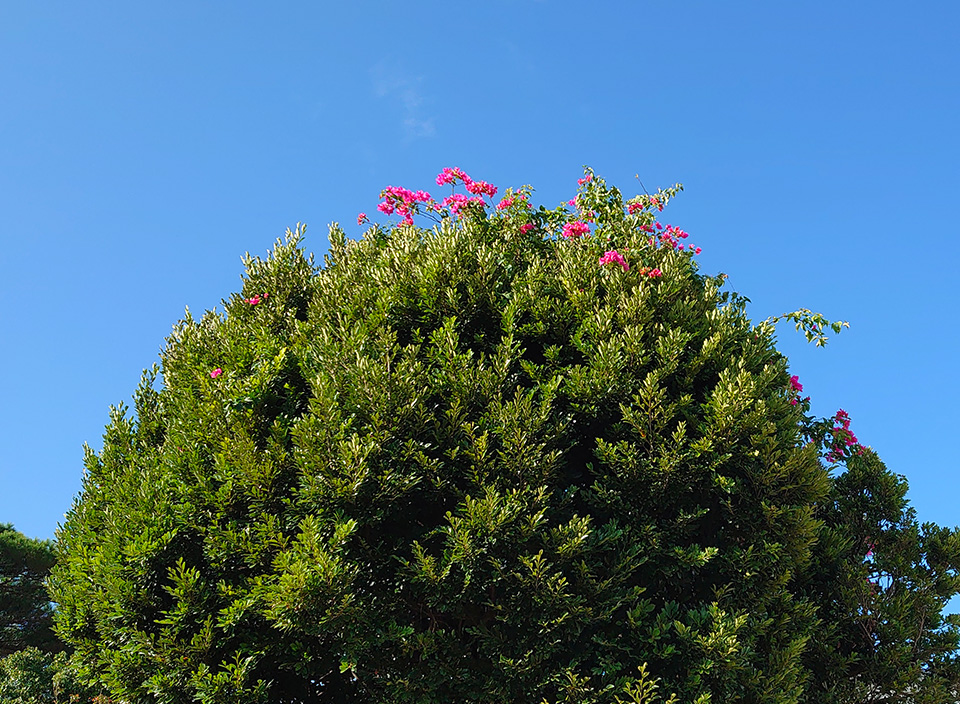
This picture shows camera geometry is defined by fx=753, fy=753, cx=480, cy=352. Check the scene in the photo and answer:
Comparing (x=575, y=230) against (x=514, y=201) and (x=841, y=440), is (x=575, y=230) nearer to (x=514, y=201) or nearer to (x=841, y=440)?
(x=514, y=201)

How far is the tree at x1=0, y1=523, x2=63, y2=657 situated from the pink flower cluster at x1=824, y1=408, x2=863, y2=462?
32466 mm

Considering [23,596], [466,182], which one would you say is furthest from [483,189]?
[23,596]

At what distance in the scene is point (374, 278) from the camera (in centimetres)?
1114

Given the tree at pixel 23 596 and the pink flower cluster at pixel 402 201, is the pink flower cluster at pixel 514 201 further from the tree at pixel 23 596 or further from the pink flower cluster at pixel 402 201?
the tree at pixel 23 596

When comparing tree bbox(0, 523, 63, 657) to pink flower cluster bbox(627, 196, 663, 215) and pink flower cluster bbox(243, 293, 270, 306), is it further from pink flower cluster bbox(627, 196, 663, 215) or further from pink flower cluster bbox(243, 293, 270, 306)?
pink flower cluster bbox(627, 196, 663, 215)

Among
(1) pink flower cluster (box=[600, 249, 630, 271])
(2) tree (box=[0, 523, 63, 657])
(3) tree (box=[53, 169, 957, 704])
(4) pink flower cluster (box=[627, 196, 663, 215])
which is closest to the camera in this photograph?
(3) tree (box=[53, 169, 957, 704])

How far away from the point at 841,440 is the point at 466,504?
30.5ft

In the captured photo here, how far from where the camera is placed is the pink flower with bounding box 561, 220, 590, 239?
12812mm

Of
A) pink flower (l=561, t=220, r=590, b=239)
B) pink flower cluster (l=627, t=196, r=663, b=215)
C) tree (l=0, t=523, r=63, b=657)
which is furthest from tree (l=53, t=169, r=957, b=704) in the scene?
tree (l=0, t=523, r=63, b=657)

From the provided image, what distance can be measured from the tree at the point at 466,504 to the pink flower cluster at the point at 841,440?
440cm

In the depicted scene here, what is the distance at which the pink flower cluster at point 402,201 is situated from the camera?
13.8 metres

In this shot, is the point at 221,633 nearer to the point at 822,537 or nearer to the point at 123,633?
the point at 123,633

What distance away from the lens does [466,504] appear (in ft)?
29.7

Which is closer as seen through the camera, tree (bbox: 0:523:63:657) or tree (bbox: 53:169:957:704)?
tree (bbox: 53:169:957:704)
